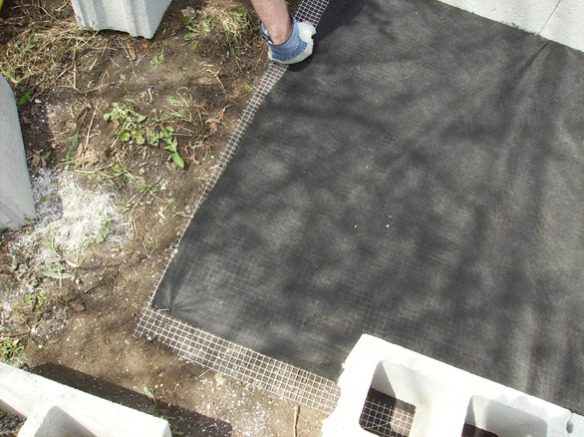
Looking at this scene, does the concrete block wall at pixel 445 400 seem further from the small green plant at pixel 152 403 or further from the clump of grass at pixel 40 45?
the clump of grass at pixel 40 45

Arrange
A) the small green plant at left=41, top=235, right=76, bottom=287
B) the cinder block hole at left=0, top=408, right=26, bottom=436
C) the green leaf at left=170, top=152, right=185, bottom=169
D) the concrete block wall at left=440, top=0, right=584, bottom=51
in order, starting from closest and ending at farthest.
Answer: the cinder block hole at left=0, top=408, right=26, bottom=436 < the small green plant at left=41, top=235, right=76, bottom=287 < the green leaf at left=170, top=152, right=185, bottom=169 < the concrete block wall at left=440, top=0, right=584, bottom=51

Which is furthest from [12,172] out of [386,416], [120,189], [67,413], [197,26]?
[386,416]

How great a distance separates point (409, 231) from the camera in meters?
2.17

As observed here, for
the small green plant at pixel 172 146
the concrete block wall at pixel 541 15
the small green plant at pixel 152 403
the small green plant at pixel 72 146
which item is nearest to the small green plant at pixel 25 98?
the small green plant at pixel 72 146

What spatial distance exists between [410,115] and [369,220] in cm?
61

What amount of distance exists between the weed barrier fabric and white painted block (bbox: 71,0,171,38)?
706mm

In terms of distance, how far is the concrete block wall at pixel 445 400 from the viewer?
1.48 meters

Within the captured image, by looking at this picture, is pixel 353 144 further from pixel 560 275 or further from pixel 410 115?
pixel 560 275

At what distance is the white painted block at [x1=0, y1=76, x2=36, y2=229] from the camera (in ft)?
6.32

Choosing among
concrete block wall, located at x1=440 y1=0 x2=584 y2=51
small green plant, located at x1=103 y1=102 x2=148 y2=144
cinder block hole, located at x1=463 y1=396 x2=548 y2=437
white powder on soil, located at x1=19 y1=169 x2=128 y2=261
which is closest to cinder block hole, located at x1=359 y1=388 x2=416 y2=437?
cinder block hole, located at x1=463 y1=396 x2=548 y2=437

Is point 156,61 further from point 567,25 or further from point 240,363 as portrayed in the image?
point 567,25

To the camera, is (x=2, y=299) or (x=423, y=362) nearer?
(x=423, y=362)

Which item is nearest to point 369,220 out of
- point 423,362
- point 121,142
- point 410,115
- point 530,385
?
point 410,115

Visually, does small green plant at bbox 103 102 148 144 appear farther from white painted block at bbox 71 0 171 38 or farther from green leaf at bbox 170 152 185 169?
white painted block at bbox 71 0 171 38
